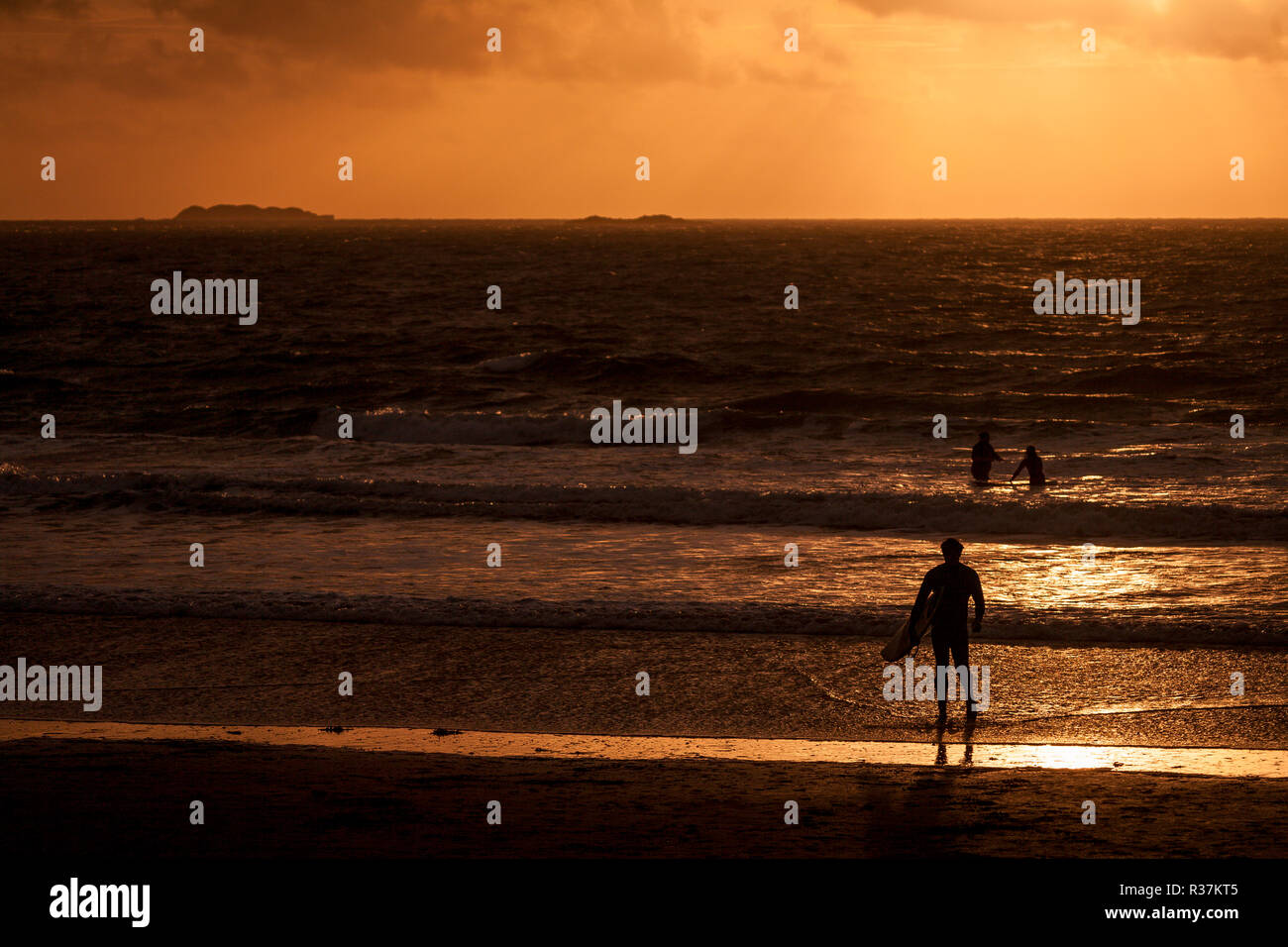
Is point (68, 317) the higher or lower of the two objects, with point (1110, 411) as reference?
higher

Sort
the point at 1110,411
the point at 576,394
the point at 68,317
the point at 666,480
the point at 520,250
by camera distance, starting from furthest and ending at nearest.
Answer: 1. the point at 520,250
2. the point at 68,317
3. the point at 576,394
4. the point at 1110,411
5. the point at 666,480

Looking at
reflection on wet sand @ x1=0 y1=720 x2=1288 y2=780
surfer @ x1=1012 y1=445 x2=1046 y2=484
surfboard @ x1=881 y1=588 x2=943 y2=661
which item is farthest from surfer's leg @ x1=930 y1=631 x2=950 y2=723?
surfer @ x1=1012 y1=445 x2=1046 y2=484

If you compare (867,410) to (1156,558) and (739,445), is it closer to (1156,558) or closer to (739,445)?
(739,445)

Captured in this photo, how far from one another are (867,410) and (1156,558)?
17498mm

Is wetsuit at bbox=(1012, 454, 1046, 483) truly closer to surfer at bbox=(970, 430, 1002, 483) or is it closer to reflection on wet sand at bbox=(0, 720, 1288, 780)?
surfer at bbox=(970, 430, 1002, 483)

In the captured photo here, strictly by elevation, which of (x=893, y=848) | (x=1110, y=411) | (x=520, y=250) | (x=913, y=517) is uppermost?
(x=520, y=250)

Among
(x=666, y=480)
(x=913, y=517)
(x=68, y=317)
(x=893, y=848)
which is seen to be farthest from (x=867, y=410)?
(x=68, y=317)

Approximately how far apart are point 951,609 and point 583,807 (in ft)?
13.4

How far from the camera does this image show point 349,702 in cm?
1027

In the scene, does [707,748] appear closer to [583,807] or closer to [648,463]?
[583,807]

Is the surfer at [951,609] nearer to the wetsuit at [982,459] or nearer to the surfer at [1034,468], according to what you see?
the wetsuit at [982,459]

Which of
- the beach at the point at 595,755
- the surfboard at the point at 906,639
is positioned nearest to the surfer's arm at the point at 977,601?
the surfboard at the point at 906,639

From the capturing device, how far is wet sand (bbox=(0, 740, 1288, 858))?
269 inches

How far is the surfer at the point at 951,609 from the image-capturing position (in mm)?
10227
